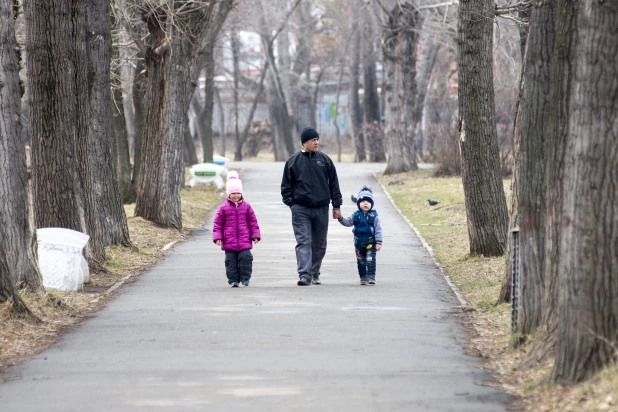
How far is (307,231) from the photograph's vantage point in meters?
13.1

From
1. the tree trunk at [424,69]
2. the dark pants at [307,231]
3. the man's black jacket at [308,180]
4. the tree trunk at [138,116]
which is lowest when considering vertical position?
the dark pants at [307,231]

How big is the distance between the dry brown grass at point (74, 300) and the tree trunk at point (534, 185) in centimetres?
405

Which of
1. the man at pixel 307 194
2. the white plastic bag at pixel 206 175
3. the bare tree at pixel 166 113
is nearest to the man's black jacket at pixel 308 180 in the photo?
the man at pixel 307 194

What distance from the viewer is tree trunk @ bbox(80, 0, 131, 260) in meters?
16.9

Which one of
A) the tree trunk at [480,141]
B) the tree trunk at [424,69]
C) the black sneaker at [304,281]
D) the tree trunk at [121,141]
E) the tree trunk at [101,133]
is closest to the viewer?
the black sneaker at [304,281]

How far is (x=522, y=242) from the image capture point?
8992 mm

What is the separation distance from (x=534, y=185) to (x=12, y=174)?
212 inches

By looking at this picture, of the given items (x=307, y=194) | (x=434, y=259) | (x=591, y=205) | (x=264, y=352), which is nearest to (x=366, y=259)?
(x=307, y=194)

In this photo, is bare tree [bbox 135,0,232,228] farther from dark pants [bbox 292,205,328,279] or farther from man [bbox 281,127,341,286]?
dark pants [bbox 292,205,328,279]

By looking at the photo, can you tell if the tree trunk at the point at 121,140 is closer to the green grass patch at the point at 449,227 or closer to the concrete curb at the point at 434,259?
the concrete curb at the point at 434,259

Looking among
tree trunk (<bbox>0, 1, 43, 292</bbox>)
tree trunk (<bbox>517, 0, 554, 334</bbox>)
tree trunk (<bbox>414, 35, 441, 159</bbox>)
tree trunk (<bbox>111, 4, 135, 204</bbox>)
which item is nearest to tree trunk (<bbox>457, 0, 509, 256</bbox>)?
tree trunk (<bbox>517, 0, 554, 334</bbox>)

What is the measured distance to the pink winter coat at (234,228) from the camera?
13.0m

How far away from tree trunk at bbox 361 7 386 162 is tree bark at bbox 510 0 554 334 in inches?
1595

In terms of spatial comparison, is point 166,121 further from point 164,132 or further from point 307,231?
point 307,231
